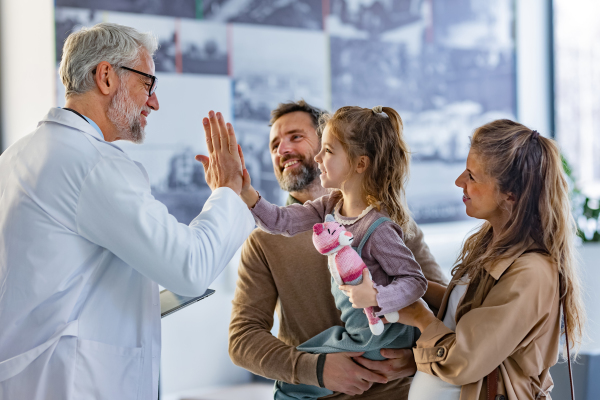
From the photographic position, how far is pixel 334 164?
1.67 metres

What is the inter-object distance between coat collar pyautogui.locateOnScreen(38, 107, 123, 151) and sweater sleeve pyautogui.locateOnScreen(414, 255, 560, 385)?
102cm

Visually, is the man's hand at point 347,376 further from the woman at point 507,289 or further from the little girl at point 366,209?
the woman at point 507,289

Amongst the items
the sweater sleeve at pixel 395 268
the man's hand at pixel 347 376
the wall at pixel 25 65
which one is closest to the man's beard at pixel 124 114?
the sweater sleeve at pixel 395 268

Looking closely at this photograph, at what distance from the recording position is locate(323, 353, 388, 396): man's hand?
5.42 feet

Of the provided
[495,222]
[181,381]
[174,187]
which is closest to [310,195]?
[495,222]

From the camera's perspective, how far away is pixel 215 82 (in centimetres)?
380

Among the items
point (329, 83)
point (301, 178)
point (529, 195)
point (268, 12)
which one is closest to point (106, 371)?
point (301, 178)

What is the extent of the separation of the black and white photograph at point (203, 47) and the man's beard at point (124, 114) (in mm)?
2158

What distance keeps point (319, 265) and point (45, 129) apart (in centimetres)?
97

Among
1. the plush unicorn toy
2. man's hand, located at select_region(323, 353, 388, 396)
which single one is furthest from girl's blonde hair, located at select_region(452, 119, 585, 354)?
man's hand, located at select_region(323, 353, 388, 396)

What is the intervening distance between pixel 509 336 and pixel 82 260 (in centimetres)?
106

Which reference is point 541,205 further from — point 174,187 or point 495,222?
point 174,187

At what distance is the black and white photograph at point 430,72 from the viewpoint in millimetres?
4516

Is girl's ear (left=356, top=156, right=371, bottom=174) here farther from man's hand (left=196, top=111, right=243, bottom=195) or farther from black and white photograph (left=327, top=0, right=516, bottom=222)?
black and white photograph (left=327, top=0, right=516, bottom=222)
